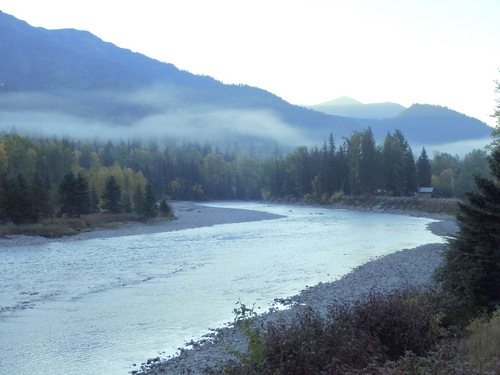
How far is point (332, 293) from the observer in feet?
69.1

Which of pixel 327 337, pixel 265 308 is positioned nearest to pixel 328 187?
pixel 265 308

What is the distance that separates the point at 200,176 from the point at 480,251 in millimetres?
148938

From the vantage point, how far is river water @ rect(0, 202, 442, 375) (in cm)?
1498

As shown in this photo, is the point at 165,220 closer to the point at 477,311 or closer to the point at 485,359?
the point at 477,311

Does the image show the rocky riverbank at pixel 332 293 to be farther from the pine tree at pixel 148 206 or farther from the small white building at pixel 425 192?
the small white building at pixel 425 192

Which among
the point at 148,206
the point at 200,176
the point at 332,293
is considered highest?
the point at 200,176

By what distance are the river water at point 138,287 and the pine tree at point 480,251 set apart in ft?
25.5

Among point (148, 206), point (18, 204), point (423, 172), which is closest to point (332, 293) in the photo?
point (18, 204)

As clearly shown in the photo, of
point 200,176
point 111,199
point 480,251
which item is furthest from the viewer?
point 200,176

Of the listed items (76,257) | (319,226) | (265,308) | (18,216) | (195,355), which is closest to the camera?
(195,355)

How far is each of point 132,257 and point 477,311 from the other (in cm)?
2592

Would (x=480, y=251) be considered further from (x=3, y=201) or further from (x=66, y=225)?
(x=3, y=201)

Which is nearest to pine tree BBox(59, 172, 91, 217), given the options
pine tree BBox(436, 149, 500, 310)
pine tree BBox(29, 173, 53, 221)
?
pine tree BBox(29, 173, 53, 221)

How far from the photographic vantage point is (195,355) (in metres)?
13.9
